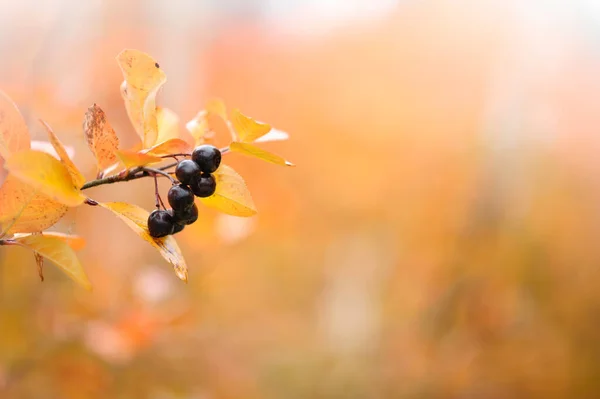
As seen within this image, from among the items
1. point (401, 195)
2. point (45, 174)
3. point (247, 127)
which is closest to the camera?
point (45, 174)

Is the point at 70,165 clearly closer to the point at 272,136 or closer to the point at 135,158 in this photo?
the point at 135,158

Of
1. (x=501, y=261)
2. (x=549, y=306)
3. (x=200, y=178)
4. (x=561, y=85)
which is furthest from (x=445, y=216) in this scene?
(x=200, y=178)

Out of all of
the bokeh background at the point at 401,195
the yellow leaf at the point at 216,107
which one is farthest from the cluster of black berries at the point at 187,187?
the bokeh background at the point at 401,195

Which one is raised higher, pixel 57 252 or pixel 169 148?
pixel 169 148

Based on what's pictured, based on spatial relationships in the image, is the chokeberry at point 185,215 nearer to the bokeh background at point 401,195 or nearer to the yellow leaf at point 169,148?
the yellow leaf at point 169,148

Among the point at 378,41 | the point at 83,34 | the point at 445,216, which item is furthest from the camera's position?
the point at 378,41

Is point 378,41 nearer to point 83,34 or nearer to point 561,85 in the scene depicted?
point 561,85

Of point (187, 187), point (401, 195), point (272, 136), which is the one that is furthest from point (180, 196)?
point (401, 195)
